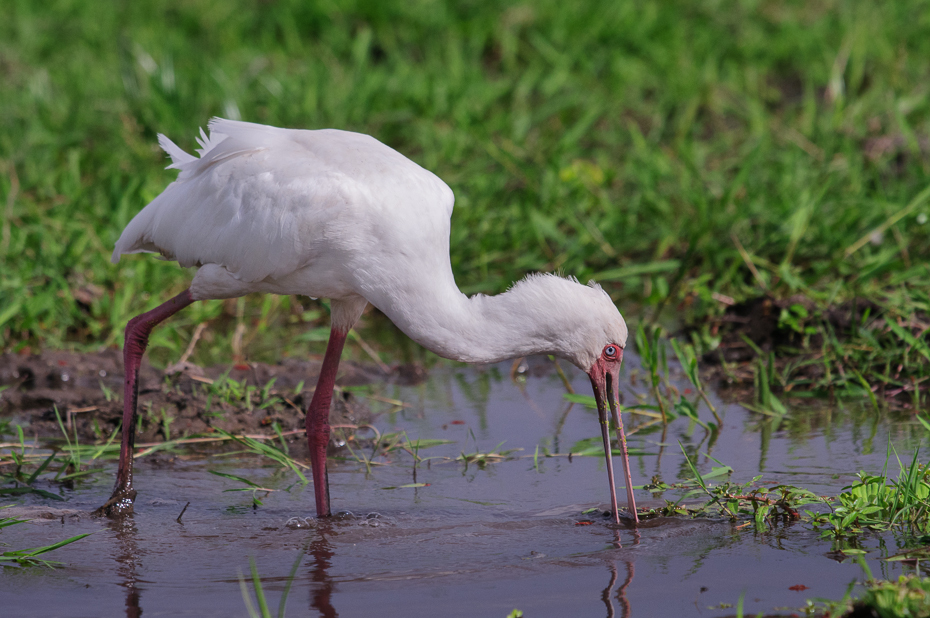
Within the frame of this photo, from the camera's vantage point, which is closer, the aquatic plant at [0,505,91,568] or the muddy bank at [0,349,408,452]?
the aquatic plant at [0,505,91,568]

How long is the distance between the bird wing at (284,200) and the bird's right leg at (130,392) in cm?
21

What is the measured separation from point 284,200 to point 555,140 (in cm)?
428

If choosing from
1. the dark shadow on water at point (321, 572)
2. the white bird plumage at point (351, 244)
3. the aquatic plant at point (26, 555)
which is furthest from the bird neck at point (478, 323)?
the aquatic plant at point (26, 555)

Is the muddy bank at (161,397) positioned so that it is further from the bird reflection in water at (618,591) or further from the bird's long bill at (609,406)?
the bird reflection in water at (618,591)

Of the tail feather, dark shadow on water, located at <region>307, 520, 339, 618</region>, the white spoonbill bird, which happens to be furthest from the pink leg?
the tail feather

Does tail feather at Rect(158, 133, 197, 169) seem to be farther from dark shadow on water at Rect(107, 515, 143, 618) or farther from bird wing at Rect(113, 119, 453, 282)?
dark shadow on water at Rect(107, 515, 143, 618)

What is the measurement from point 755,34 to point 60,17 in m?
6.29

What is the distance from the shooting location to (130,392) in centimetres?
488

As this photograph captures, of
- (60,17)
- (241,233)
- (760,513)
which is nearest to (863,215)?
(760,513)

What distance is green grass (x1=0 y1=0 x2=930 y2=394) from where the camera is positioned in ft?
20.9

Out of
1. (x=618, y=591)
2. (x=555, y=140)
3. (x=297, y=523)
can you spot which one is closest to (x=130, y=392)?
(x=297, y=523)

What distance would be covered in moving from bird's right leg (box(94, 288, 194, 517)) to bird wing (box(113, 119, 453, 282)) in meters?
0.21

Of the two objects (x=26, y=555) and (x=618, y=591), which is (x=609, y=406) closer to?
(x=618, y=591)

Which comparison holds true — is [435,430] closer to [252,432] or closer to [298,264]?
[252,432]
